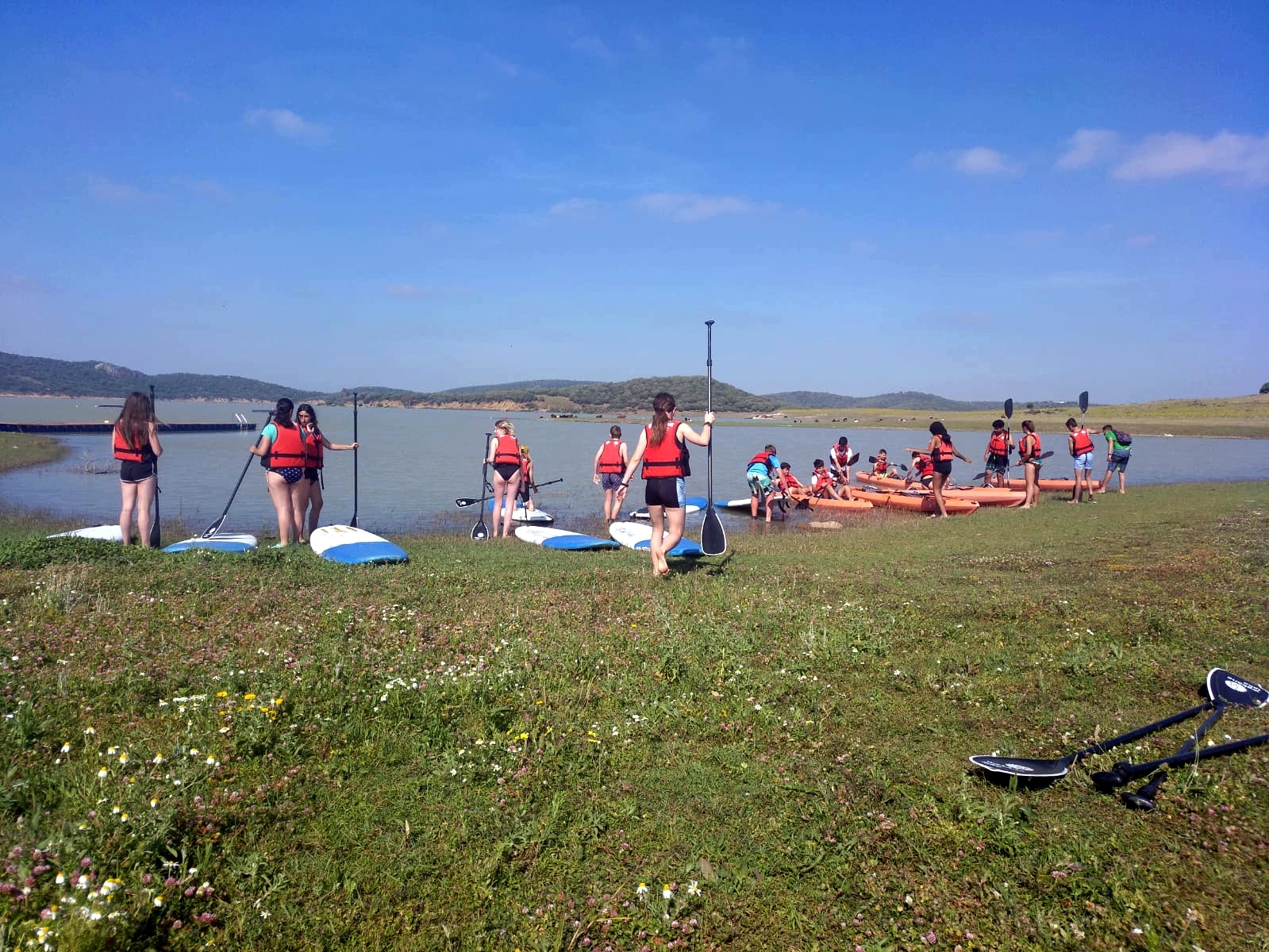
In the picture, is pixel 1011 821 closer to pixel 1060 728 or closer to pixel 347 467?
pixel 1060 728

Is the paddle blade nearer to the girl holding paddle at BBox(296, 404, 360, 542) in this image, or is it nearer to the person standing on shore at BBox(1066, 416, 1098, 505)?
the girl holding paddle at BBox(296, 404, 360, 542)

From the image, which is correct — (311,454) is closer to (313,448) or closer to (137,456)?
(313,448)

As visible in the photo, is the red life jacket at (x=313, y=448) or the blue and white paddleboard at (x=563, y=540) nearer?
the red life jacket at (x=313, y=448)

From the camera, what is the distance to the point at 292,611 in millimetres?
7633

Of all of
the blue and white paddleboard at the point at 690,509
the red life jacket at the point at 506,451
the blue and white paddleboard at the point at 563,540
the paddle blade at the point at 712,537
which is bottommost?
the blue and white paddleboard at the point at 690,509

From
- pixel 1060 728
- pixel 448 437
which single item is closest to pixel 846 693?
pixel 1060 728

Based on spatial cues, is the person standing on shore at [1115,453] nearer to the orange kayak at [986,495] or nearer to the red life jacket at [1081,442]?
the orange kayak at [986,495]

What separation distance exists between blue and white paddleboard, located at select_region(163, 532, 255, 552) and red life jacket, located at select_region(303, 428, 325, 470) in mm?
1533

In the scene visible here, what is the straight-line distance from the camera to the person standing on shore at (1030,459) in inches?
806

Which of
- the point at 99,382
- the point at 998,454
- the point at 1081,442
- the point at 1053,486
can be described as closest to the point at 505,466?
the point at 1081,442

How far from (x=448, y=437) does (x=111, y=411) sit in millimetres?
45601

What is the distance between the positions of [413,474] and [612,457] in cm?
1617

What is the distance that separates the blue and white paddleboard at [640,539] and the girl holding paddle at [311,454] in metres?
5.01

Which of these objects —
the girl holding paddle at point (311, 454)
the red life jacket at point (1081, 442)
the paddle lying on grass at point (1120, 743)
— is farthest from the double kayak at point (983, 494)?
the paddle lying on grass at point (1120, 743)
